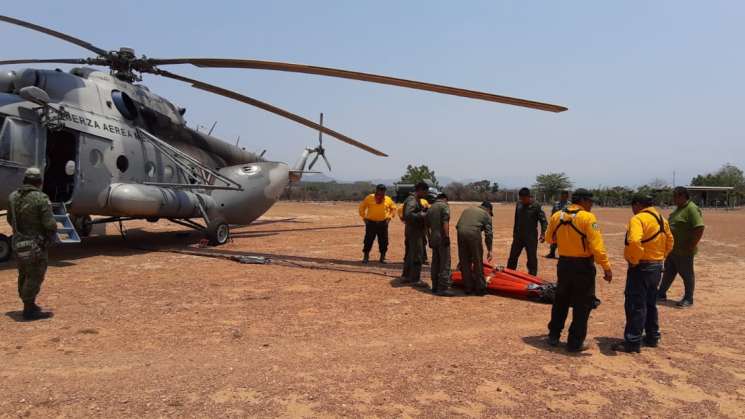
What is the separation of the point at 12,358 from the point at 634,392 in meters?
5.23

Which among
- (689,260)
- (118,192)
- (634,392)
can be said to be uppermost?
(118,192)

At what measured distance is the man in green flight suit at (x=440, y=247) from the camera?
694cm

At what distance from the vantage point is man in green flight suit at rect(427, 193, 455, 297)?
694cm

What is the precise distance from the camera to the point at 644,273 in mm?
4770

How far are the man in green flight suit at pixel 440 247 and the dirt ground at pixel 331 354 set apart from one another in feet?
0.92

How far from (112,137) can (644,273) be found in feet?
33.3

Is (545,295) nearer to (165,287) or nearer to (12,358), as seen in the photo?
(165,287)

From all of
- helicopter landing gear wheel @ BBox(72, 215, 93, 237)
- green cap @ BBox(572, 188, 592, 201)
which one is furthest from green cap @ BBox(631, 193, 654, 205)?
helicopter landing gear wheel @ BBox(72, 215, 93, 237)

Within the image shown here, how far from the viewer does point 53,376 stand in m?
3.71

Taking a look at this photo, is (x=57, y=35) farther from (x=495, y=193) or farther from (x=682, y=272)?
(x=495, y=193)

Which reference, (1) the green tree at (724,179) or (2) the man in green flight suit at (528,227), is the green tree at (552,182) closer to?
(1) the green tree at (724,179)

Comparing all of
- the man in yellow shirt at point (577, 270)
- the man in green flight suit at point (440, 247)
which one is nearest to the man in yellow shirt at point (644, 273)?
the man in yellow shirt at point (577, 270)

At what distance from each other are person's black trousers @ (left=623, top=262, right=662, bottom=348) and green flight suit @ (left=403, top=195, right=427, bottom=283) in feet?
10.8

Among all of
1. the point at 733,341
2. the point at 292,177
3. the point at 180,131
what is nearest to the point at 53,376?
the point at 733,341
